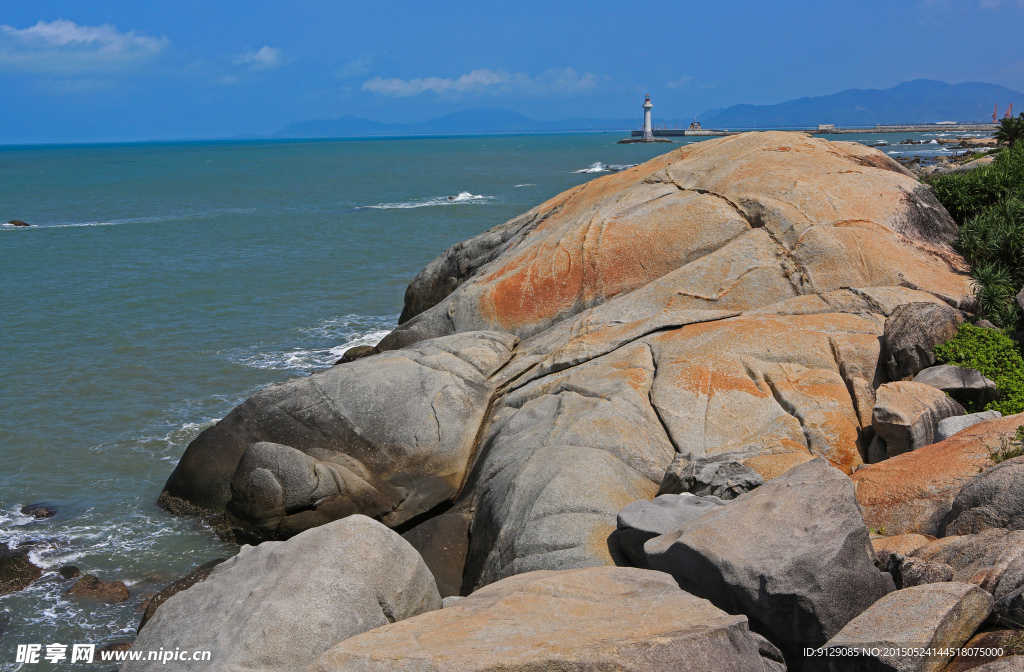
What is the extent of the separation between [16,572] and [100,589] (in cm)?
163

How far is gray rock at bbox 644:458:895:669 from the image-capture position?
6.51 metres

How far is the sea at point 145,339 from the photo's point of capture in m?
12.3

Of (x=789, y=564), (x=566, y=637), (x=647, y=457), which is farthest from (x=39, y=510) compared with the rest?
(x=789, y=564)

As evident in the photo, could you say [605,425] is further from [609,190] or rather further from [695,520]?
[609,190]

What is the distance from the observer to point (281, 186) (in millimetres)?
77812

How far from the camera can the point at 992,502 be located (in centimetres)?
705

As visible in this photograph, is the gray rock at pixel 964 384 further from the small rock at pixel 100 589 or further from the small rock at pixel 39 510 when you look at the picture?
the small rock at pixel 39 510

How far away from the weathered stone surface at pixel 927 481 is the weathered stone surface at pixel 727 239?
4.50 metres

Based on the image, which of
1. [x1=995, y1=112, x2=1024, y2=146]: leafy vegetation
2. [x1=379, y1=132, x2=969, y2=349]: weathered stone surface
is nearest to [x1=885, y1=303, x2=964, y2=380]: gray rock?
[x1=379, y1=132, x2=969, y2=349]: weathered stone surface

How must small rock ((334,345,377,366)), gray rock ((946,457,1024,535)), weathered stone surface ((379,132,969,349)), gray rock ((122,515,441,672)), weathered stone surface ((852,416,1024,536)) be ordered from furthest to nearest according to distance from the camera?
small rock ((334,345,377,366)) → weathered stone surface ((379,132,969,349)) → weathered stone surface ((852,416,1024,536)) → gray rock ((946,457,1024,535)) → gray rock ((122,515,441,672))

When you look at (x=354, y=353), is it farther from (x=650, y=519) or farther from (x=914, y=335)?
(x=914, y=335)

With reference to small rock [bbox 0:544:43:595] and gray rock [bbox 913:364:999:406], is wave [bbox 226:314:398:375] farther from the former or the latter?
gray rock [bbox 913:364:999:406]

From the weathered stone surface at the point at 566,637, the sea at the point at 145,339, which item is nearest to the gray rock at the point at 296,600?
the weathered stone surface at the point at 566,637

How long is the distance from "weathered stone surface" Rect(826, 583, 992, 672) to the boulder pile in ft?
0.08
